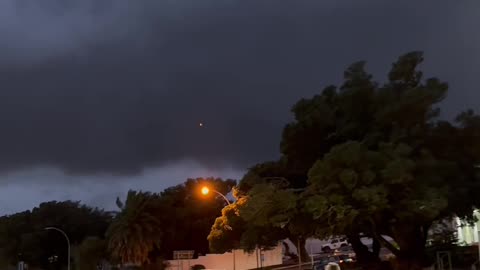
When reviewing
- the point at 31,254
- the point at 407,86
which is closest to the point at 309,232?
the point at 407,86

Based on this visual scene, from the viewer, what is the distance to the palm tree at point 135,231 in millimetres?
72062

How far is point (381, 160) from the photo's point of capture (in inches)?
1390

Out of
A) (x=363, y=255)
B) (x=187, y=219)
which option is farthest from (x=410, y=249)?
(x=187, y=219)

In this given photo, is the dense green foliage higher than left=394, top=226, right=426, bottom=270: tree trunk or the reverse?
higher

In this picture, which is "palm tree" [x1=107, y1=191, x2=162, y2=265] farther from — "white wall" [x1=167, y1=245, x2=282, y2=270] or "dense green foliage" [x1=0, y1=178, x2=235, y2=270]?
"white wall" [x1=167, y1=245, x2=282, y2=270]

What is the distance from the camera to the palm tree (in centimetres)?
7206

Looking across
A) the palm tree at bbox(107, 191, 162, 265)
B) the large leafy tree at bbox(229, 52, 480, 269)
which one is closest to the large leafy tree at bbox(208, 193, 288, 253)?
the large leafy tree at bbox(229, 52, 480, 269)

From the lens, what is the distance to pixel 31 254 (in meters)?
85.8

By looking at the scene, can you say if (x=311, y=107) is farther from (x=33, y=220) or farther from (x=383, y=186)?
(x=33, y=220)

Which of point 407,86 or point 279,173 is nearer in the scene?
point 407,86

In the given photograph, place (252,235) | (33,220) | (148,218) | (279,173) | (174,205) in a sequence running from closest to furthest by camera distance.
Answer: (252,235), (279,173), (148,218), (174,205), (33,220)

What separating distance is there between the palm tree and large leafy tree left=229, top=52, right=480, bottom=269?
30.4 meters

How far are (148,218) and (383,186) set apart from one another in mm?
43343

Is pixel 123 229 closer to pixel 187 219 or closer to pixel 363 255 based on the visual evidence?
pixel 187 219
